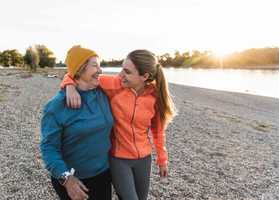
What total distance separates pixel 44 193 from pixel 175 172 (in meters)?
2.73

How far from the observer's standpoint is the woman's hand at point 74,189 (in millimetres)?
2496

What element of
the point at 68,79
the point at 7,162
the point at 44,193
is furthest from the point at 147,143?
the point at 7,162

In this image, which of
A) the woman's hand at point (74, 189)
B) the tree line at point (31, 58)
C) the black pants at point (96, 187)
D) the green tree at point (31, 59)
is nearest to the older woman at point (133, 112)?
the black pants at point (96, 187)

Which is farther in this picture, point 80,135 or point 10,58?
A: point 10,58

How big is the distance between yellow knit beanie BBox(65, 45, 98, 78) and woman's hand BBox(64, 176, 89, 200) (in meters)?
0.81

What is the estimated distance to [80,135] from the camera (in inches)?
99.4

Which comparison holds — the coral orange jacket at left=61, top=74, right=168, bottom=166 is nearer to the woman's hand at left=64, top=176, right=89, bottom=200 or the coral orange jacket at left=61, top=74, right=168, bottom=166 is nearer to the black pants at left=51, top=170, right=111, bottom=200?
the black pants at left=51, top=170, right=111, bottom=200

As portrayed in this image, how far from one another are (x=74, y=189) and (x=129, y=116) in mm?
767

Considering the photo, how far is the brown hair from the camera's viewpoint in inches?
114

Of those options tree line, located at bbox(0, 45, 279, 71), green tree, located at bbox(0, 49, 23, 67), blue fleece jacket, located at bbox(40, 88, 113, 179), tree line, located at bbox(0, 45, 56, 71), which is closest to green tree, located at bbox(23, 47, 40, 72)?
tree line, located at bbox(0, 45, 56, 71)

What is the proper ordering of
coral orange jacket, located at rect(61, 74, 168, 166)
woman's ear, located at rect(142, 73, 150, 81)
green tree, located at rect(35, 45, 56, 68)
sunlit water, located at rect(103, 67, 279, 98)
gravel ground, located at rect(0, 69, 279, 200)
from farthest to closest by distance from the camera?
green tree, located at rect(35, 45, 56, 68), sunlit water, located at rect(103, 67, 279, 98), gravel ground, located at rect(0, 69, 279, 200), woman's ear, located at rect(142, 73, 150, 81), coral orange jacket, located at rect(61, 74, 168, 166)

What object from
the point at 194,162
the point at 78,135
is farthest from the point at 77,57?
the point at 194,162

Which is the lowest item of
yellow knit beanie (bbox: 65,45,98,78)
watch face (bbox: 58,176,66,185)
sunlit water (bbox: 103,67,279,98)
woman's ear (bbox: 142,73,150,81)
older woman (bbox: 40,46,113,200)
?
sunlit water (bbox: 103,67,279,98)

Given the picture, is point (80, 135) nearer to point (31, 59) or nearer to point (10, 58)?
point (31, 59)
